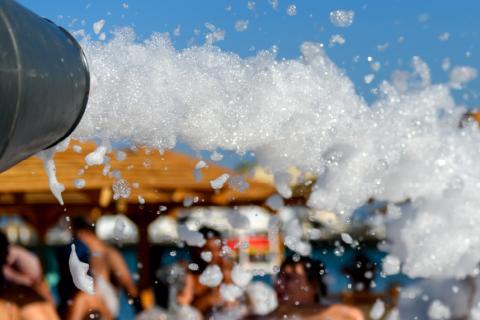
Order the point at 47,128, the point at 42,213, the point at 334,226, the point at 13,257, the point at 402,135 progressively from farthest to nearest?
the point at 42,213
the point at 13,257
the point at 334,226
the point at 402,135
the point at 47,128

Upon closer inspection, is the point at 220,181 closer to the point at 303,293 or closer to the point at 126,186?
the point at 126,186

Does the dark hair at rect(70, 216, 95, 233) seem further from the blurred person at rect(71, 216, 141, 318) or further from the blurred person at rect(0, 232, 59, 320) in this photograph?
the blurred person at rect(0, 232, 59, 320)

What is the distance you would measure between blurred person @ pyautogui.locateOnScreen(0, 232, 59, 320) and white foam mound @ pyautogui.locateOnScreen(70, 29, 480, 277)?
60.2 inches

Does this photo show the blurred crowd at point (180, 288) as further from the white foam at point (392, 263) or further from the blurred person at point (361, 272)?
the white foam at point (392, 263)

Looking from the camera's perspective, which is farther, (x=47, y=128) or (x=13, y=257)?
(x=13, y=257)

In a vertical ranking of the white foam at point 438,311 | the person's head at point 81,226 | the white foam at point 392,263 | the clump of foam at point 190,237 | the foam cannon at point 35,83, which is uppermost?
the foam cannon at point 35,83

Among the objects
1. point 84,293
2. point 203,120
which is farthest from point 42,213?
point 203,120

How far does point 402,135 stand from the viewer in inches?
89.3

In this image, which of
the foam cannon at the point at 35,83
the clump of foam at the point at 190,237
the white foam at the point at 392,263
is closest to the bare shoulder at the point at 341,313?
the clump of foam at the point at 190,237

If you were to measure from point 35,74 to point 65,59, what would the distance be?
0.23 metres

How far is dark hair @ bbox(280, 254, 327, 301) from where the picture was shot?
3.12 metres

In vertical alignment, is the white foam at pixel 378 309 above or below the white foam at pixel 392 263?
below

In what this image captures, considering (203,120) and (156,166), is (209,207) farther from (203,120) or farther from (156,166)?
(203,120)

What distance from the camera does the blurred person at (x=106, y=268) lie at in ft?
13.4
